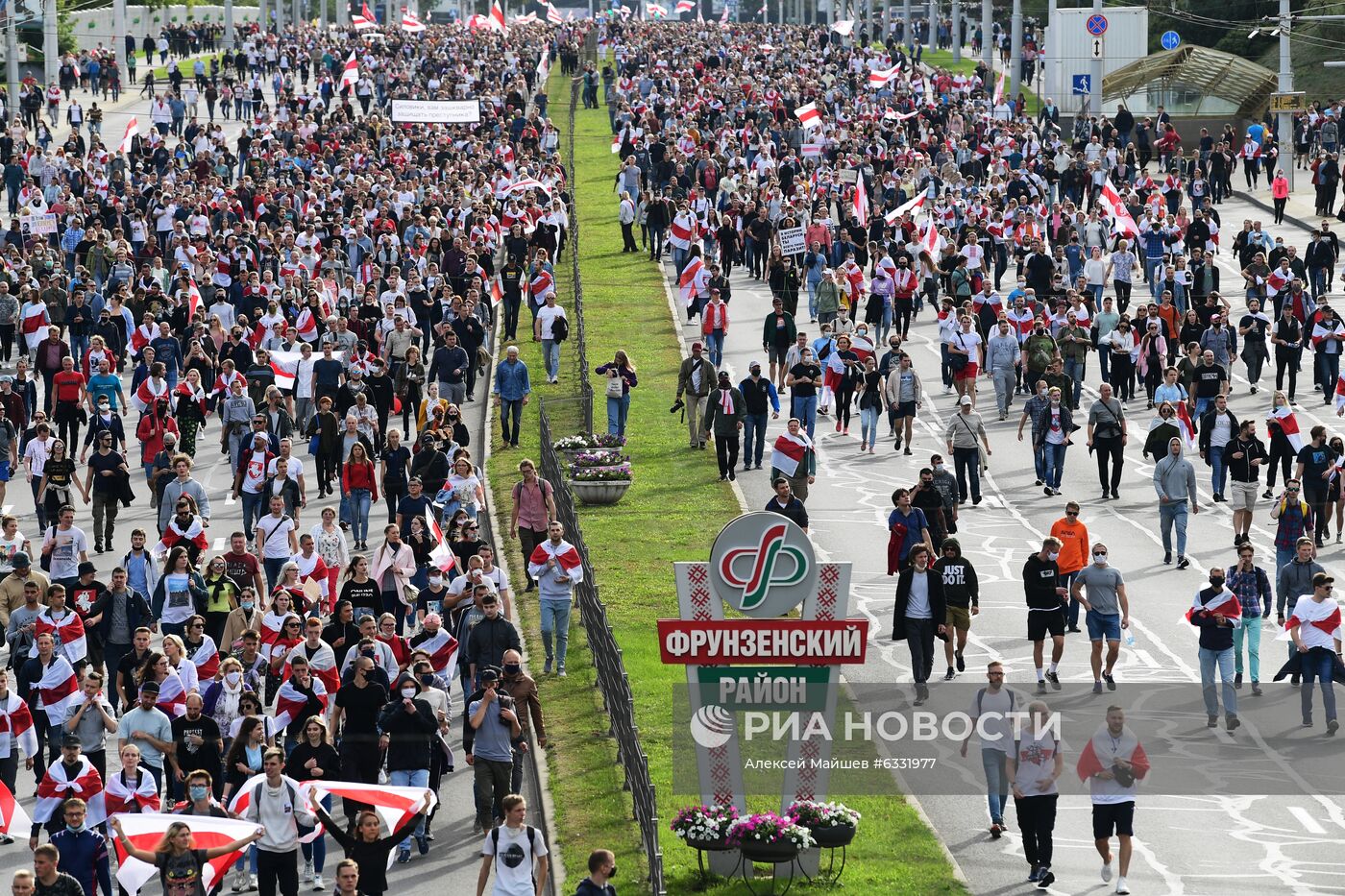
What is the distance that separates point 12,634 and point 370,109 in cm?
5406

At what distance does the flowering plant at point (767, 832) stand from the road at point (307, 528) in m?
2.01

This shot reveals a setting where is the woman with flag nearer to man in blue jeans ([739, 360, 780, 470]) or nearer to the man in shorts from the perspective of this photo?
the man in shorts

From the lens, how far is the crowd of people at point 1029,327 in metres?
22.2

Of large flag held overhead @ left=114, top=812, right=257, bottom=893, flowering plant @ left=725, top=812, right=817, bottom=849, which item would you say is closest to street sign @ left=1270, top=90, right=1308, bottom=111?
flowering plant @ left=725, top=812, right=817, bottom=849

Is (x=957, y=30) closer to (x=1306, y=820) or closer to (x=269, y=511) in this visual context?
(x=269, y=511)

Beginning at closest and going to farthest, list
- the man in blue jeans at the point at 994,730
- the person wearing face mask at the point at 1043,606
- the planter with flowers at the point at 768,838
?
the planter with flowers at the point at 768,838
the man in blue jeans at the point at 994,730
the person wearing face mask at the point at 1043,606

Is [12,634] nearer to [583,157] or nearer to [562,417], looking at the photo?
[562,417]

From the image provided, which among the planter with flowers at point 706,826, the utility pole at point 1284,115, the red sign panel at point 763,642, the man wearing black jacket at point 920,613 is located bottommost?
the planter with flowers at point 706,826

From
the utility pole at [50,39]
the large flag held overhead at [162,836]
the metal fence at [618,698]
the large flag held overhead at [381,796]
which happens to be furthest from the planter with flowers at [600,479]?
the utility pole at [50,39]

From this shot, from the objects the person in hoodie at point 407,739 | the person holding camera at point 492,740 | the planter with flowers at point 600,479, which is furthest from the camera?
the planter with flowers at point 600,479

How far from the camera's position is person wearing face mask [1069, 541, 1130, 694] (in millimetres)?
21844

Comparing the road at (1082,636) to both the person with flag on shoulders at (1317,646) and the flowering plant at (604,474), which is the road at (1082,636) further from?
the flowering plant at (604,474)

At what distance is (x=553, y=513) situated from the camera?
82.6ft

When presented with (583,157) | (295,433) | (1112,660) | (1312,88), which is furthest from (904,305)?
(1312,88)
